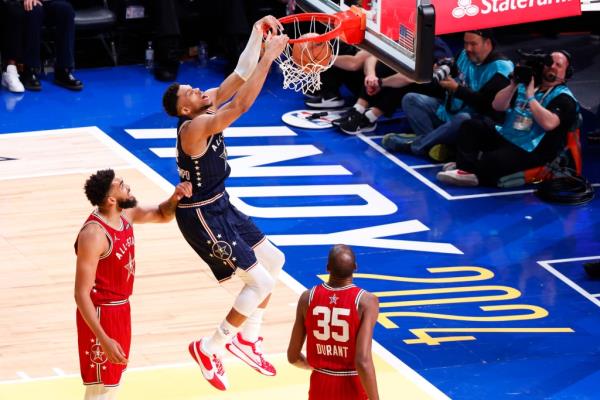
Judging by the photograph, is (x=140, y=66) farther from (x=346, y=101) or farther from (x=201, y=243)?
(x=201, y=243)

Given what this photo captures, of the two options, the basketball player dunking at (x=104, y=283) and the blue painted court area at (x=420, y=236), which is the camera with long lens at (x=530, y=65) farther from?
the basketball player dunking at (x=104, y=283)

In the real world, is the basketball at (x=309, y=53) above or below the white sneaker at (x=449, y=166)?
above

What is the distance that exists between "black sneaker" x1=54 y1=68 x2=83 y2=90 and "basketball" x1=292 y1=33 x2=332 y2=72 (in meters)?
6.66

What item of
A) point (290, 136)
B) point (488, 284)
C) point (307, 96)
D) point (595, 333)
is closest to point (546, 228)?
point (488, 284)

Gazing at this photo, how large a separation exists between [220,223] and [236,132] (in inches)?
240

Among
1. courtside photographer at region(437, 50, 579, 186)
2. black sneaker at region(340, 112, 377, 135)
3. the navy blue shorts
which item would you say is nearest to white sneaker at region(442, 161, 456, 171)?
courtside photographer at region(437, 50, 579, 186)

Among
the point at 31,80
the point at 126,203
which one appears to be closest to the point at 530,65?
the point at 126,203

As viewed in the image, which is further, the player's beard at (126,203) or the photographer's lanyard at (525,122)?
the photographer's lanyard at (525,122)

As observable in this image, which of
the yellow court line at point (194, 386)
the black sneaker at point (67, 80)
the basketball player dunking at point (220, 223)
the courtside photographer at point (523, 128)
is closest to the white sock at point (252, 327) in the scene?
the basketball player dunking at point (220, 223)

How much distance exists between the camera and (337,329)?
6.35 meters

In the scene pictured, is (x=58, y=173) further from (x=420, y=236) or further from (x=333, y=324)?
(x=333, y=324)

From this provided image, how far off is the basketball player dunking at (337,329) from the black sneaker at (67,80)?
29.6 ft

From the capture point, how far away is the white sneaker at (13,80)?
47.9 ft

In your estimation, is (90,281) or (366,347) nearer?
(366,347)
